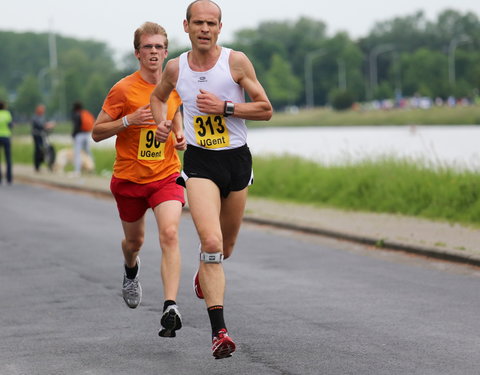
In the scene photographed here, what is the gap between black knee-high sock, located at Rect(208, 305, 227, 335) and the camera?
571 centimetres

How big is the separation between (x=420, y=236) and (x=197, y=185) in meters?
6.50

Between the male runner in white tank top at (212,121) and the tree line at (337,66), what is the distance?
8509 centimetres

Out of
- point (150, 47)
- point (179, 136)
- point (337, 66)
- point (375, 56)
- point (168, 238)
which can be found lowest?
point (168, 238)

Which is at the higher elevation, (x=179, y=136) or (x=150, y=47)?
(x=150, y=47)

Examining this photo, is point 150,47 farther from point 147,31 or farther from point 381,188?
point 381,188

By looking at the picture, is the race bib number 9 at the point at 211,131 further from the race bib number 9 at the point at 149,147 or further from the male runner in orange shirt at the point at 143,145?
the race bib number 9 at the point at 149,147

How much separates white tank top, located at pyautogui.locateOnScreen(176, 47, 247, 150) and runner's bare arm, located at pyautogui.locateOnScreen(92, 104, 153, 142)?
74 cm

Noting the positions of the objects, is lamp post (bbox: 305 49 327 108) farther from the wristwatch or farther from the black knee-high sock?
the black knee-high sock

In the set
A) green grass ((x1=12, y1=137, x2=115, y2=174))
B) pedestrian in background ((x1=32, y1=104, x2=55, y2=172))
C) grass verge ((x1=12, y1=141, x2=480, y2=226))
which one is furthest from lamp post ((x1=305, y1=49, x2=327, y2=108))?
grass verge ((x1=12, y1=141, x2=480, y2=226))

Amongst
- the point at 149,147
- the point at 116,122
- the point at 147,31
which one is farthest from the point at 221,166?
the point at 147,31

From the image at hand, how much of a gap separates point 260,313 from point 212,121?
2.02m

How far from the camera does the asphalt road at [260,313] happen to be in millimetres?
5922

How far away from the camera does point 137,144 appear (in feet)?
23.2

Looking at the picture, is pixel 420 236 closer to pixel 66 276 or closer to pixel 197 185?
pixel 66 276
